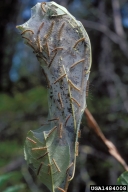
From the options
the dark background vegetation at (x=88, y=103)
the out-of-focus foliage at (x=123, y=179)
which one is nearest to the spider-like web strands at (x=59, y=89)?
the out-of-focus foliage at (x=123, y=179)

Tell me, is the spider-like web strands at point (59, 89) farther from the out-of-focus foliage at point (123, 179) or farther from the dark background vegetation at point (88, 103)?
the dark background vegetation at point (88, 103)

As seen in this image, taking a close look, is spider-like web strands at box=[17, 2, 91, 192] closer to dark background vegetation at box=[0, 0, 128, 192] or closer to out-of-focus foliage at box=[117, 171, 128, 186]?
out-of-focus foliage at box=[117, 171, 128, 186]

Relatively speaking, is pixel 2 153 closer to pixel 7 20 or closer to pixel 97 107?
pixel 97 107

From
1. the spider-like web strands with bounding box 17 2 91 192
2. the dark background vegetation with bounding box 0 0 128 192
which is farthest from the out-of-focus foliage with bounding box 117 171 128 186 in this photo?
the dark background vegetation with bounding box 0 0 128 192

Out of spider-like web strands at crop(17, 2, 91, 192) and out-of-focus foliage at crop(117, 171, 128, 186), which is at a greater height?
spider-like web strands at crop(17, 2, 91, 192)

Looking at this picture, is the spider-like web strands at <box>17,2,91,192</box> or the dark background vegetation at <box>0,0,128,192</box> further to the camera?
the dark background vegetation at <box>0,0,128,192</box>

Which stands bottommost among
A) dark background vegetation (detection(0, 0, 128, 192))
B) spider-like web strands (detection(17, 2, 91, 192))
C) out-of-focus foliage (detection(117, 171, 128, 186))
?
dark background vegetation (detection(0, 0, 128, 192))
